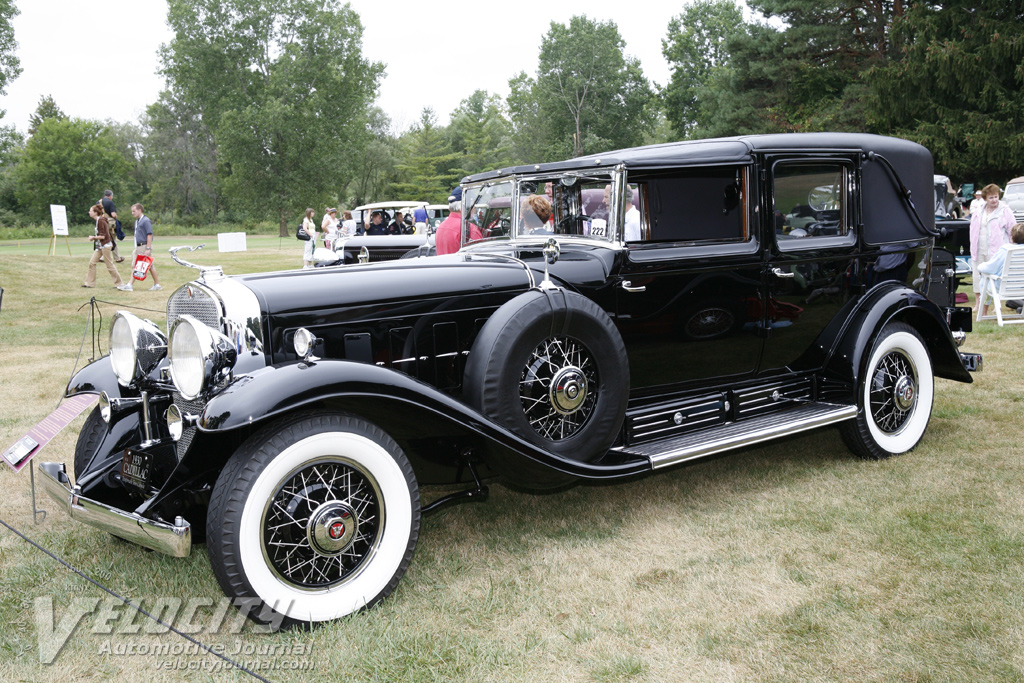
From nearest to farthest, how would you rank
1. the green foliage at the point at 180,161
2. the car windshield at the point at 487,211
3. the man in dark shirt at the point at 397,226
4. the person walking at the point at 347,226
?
the car windshield at the point at 487,211
the man in dark shirt at the point at 397,226
the person walking at the point at 347,226
the green foliage at the point at 180,161

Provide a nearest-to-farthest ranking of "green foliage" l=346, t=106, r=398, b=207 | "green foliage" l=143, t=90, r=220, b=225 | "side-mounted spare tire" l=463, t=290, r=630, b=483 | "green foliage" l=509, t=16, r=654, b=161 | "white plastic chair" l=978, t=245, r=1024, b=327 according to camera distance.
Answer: "side-mounted spare tire" l=463, t=290, r=630, b=483 → "white plastic chair" l=978, t=245, r=1024, b=327 → "green foliage" l=509, t=16, r=654, b=161 → "green foliage" l=346, t=106, r=398, b=207 → "green foliage" l=143, t=90, r=220, b=225

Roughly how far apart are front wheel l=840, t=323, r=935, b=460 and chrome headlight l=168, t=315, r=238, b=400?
363 cm

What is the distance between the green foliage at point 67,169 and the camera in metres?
54.5

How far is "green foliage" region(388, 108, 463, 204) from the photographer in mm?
62219

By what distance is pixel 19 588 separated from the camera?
3.24 m

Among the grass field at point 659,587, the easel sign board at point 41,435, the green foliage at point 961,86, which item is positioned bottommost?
the grass field at point 659,587

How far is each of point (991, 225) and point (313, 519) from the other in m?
10.6

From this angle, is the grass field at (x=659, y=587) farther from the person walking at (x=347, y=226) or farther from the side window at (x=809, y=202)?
the person walking at (x=347, y=226)

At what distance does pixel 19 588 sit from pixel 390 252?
1102 cm

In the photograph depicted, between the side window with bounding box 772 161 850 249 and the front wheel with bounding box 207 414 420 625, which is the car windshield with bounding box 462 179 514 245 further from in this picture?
the front wheel with bounding box 207 414 420 625

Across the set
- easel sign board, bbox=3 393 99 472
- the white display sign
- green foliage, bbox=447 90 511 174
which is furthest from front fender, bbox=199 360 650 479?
green foliage, bbox=447 90 511 174

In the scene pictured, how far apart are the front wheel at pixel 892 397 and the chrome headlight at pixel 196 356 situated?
3.63 meters

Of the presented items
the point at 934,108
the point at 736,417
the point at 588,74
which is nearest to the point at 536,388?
the point at 736,417

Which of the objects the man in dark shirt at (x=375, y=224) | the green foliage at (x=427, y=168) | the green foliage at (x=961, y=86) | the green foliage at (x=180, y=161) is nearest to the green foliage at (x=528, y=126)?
the green foliage at (x=427, y=168)
